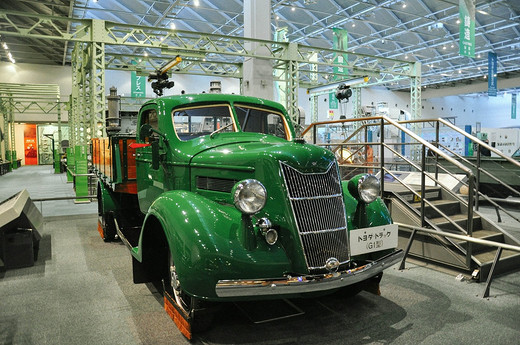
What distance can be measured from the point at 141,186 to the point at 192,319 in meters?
2.36

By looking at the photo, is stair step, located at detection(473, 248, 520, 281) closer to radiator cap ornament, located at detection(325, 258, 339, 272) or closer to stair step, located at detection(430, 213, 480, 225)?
stair step, located at detection(430, 213, 480, 225)

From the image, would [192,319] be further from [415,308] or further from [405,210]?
[405,210]

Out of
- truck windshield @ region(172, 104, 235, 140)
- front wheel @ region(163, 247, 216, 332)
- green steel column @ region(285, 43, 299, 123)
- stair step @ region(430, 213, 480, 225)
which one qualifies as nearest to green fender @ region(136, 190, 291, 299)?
front wheel @ region(163, 247, 216, 332)

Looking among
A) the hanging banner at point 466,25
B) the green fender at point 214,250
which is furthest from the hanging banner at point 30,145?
the green fender at point 214,250

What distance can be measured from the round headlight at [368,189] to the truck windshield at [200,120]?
150 centimetres

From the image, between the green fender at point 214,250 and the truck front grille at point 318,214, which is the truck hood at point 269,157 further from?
the green fender at point 214,250

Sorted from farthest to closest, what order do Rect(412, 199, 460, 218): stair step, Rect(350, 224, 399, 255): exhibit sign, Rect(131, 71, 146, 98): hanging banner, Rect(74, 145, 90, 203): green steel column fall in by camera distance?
1. Rect(131, 71, 146, 98): hanging banner
2. Rect(74, 145, 90, 203): green steel column
3. Rect(412, 199, 460, 218): stair step
4. Rect(350, 224, 399, 255): exhibit sign

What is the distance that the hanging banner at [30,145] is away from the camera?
31719 mm

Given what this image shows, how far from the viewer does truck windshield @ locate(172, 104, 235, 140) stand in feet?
13.6

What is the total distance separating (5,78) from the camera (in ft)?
82.2

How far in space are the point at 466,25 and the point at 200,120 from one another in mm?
11136

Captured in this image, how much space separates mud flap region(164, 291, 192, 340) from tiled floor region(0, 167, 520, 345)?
0.24 feet

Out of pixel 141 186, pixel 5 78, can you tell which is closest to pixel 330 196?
pixel 141 186

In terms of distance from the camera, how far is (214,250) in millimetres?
2633
